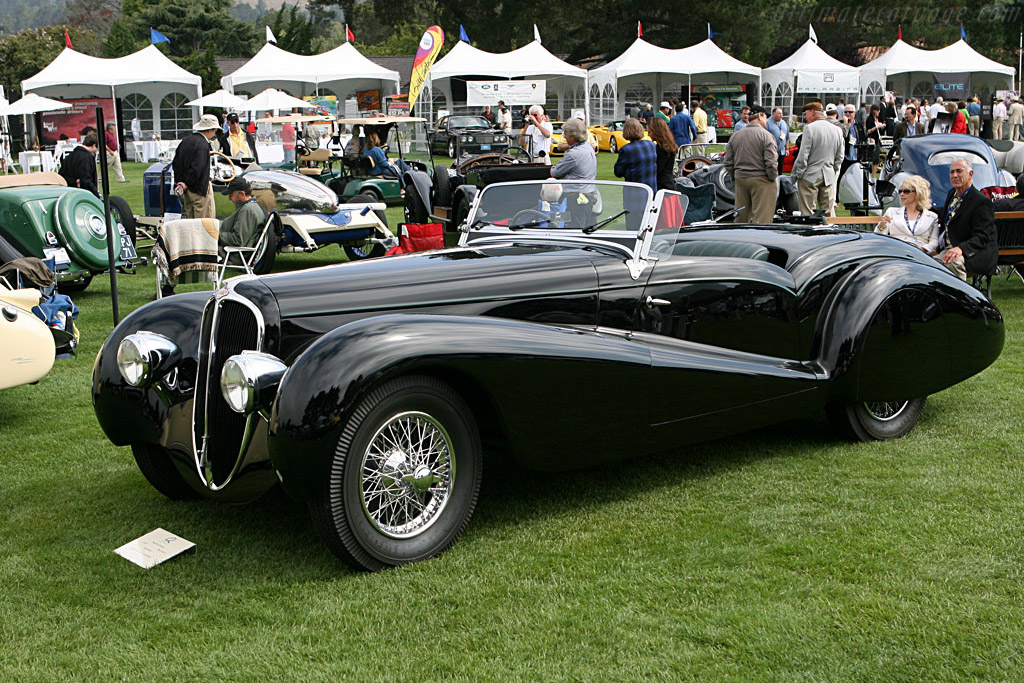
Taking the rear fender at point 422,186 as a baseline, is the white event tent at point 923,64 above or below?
above

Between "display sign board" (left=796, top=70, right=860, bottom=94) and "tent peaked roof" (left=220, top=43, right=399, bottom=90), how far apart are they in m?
14.1

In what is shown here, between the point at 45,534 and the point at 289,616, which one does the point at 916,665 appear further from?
the point at 45,534

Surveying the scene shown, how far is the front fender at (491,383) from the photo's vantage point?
12.2 ft

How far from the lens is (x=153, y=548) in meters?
4.30

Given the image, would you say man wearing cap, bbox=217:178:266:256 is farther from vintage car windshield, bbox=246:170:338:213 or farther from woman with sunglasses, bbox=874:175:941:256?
woman with sunglasses, bbox=874:175:941:256

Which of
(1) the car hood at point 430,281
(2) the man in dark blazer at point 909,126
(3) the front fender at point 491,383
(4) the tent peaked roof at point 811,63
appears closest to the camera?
(3) the front fender at point 491,383

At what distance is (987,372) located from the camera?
732 cm

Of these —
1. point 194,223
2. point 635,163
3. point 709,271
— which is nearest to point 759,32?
point 635,163

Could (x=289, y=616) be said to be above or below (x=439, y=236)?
below

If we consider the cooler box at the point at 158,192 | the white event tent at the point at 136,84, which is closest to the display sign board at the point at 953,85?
the white event tent at the point at 136,84

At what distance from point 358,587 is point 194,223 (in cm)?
692

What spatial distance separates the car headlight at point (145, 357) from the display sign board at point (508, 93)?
27947mm

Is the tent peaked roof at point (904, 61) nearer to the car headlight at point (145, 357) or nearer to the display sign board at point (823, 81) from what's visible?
the display sign board at point (823, 81)

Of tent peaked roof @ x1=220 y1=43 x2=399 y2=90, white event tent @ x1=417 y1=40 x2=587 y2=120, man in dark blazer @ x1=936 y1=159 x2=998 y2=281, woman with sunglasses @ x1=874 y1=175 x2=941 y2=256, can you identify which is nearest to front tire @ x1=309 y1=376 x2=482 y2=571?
A: woman with sunglasses @ x1=874 y1=175 x2=941 y2=256
